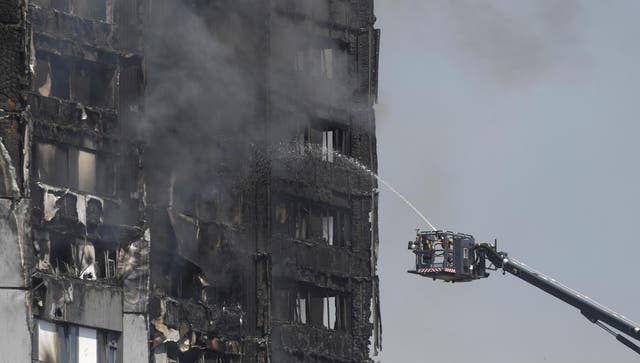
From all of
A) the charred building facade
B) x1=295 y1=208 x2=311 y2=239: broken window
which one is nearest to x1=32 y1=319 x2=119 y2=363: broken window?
the charred building facade

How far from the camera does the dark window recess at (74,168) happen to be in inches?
3627

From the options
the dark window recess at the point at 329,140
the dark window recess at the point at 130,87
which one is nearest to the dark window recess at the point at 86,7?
the dark window recess at the point at 130,87

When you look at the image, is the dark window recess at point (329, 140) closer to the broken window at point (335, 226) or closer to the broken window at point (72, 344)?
the broken window at point (335, 226)

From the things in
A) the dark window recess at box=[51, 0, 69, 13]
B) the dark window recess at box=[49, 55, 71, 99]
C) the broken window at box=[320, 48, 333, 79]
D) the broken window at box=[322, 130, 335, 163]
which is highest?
the broken window at box=[320, 48, 333, 79]

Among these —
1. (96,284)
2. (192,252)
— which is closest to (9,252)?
(96,284)

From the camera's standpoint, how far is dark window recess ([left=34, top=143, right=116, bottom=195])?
92125 mm

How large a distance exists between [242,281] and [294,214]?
611 centimetres

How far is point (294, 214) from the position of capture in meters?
110

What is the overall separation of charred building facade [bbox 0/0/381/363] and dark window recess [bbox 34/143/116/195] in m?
0.07

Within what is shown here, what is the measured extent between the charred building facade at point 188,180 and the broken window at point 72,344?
76 mm

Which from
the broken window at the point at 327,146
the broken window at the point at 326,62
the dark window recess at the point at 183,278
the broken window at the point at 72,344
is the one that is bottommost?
the broken window at the point at 72,344

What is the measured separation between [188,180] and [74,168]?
29.4ft

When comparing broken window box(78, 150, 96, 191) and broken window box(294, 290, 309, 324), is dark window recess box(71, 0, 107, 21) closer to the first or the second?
broken window box(78, 150, 96, 191)

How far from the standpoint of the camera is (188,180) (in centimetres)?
10169
